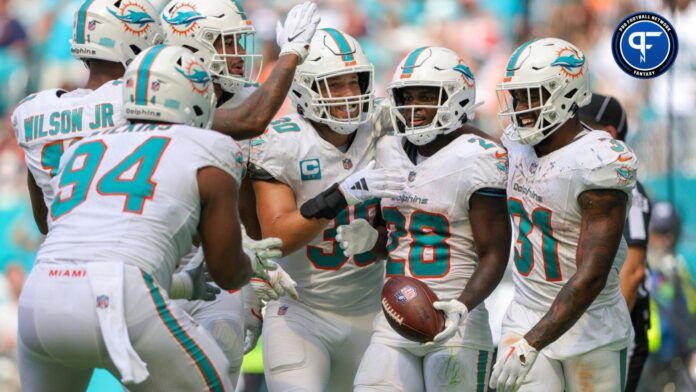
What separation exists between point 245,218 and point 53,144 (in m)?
1.04

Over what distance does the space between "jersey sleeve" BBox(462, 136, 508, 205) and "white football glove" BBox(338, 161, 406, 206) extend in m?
0.32

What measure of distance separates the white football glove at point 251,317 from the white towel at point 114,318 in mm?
1590

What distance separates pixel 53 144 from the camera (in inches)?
188

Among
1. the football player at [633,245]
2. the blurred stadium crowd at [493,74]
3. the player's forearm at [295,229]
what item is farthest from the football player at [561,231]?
the blurred stadium crowd at [493,74]

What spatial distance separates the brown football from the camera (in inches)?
180

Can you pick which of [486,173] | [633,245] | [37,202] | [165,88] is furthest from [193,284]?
[633,245]

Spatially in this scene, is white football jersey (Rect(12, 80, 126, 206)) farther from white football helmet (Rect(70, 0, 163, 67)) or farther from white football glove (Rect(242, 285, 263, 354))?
white football glove (Rect(242, 285, 263, 354))

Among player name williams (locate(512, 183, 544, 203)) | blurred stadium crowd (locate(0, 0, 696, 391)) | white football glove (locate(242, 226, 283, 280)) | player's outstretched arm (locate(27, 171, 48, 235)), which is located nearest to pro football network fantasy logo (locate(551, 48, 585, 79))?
player name williams (locate(512, 183, 544, 203))

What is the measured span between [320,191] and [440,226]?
62 cm

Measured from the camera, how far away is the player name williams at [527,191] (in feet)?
15.6

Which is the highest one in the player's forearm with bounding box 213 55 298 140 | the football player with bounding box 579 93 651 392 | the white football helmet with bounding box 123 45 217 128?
the white football helmet with bounding box 123 45 217 128

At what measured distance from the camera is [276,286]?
197 inches

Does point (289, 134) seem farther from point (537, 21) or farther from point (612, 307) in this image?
point (537, 21)

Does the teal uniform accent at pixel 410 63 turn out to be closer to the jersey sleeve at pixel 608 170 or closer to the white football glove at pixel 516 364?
the jersey sleeve at pixel 608 170
